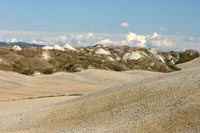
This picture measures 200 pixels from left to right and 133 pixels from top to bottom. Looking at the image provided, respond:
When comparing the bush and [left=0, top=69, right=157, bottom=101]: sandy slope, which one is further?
the bush

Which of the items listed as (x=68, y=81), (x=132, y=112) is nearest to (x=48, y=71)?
(x=68, y=81)

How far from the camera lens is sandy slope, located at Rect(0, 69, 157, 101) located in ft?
404

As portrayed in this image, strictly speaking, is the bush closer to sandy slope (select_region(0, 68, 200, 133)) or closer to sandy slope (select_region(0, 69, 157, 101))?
sandy slope (select_region(0, 69, 157, 101))

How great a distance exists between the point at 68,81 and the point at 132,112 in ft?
359

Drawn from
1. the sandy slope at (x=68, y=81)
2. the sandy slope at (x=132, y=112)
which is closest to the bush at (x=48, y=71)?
the sandy slope at (x=68, y=81)

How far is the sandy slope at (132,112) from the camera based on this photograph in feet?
136

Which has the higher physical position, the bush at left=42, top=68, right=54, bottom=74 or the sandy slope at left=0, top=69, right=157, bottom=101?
the bush at left=42, top=68, right=54, bottom=74

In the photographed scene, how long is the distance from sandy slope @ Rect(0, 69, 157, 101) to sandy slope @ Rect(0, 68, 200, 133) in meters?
61.7

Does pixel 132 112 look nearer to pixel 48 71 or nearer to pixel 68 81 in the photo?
pixel 68 81

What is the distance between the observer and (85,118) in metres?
48.8

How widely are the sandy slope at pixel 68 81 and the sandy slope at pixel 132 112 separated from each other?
61652 mm

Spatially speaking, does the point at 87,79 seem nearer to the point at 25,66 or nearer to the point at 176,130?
the point at 25,66

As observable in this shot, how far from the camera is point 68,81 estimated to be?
155500mm

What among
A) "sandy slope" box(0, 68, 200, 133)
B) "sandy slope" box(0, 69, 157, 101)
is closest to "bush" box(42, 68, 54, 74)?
"sandy slope" box(0, 69, 157, 101)
